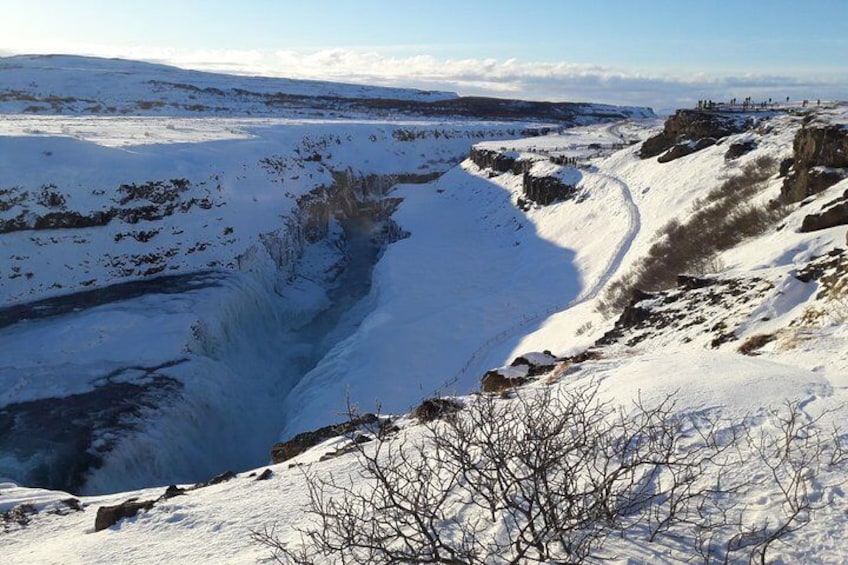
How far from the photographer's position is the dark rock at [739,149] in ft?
90.9

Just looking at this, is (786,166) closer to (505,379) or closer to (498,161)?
(505,379)

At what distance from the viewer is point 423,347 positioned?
2220 centimetres

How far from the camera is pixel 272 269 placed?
32.1m

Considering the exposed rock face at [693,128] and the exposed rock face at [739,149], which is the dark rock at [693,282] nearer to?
the exposed rock face at [739,149]

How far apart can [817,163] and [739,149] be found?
1039cm

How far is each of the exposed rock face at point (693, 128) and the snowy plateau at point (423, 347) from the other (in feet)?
0.58

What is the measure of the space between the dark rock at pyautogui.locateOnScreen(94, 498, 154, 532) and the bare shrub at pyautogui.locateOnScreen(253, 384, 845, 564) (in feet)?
11.9

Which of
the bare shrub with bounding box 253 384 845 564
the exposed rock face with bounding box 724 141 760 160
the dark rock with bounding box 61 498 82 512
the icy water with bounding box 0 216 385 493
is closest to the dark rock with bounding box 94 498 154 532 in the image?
the dark rock with bounding box 61 498 82 512

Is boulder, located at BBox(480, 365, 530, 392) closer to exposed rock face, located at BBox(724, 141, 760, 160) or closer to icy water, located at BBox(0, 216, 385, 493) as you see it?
icy water, located at BBox(0, 216, 385, 493)

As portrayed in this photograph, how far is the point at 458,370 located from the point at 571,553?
1583cm

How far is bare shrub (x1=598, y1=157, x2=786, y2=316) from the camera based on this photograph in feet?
61.0

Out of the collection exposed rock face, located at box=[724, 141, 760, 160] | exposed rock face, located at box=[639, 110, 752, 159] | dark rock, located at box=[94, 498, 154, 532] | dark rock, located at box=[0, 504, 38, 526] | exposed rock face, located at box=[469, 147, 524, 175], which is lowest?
dark rock, located at box=[0, 504, 38, 526]

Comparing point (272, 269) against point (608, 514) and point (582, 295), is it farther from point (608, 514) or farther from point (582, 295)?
point (608, 514)

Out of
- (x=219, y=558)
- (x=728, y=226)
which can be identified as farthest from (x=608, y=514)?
(x=728, y=226)
